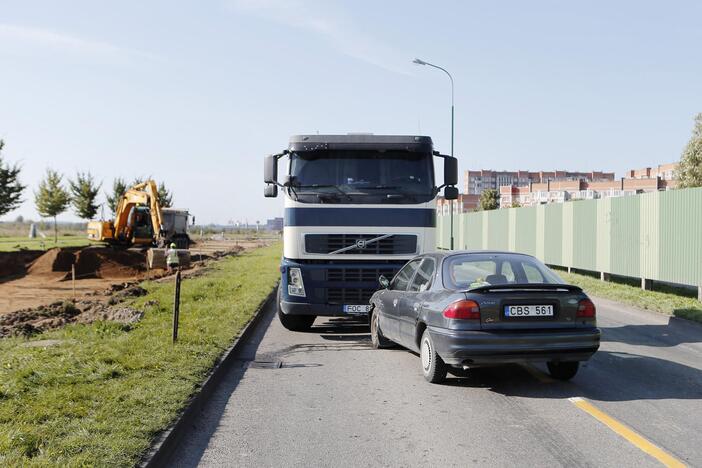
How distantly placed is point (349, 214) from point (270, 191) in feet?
4.42

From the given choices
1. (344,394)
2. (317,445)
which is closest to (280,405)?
(344,394)

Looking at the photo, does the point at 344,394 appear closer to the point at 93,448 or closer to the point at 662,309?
the point at 93,448

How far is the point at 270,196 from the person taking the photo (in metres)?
10.4

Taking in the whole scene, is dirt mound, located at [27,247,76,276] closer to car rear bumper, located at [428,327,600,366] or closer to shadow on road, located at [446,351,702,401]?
shadow on road, located at [446,351,702,401]

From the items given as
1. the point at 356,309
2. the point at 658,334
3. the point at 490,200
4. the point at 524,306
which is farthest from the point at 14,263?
the point at 490,200

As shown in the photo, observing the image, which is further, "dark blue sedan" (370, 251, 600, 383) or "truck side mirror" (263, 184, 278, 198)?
"truck side mirror" (263, 184, 278, 198)

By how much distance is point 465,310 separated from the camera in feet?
20.9

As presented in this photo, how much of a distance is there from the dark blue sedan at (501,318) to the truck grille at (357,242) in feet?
9.44

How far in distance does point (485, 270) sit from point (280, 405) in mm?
2801

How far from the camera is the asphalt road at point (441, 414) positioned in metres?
4.59

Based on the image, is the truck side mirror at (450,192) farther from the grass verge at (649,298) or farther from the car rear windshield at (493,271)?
the grass verge at (649,298)

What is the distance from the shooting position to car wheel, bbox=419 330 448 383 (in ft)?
22.3

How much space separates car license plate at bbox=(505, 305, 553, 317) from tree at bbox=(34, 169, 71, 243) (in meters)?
49.1

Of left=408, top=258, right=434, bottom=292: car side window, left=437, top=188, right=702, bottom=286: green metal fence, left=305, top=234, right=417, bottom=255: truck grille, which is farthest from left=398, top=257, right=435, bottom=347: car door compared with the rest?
left=437, top=188, right=702, bottom=286: green metal fence
